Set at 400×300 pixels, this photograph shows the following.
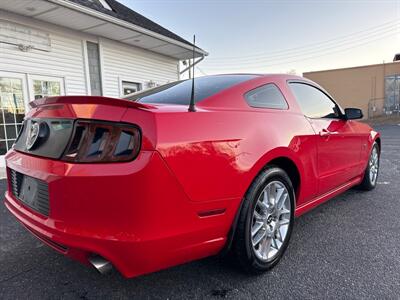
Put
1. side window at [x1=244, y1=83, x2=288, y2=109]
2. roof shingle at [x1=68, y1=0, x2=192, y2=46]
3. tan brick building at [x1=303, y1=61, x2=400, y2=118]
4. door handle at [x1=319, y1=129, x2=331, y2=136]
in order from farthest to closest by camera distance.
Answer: tan brick building at [x1=303, y1=61, x2=400, y2=118] → roof shingle at [x1=68, y1=0, x2=192, y2=46] → door handle at [x1=319, y1=129, x2=331, y2=136] → side window at [x1=244, y1=83, x2=288, y2=109]

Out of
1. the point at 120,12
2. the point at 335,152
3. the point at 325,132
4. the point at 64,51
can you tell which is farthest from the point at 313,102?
the point at 120,12

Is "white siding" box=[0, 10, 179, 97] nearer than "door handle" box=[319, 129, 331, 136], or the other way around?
"door handle" box=[319, 129, 331, 136]

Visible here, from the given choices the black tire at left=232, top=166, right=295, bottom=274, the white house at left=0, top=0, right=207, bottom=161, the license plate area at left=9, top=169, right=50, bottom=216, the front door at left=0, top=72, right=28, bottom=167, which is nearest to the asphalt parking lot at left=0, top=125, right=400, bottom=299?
the black tire at left=232, top=166, right=295, bottom=274

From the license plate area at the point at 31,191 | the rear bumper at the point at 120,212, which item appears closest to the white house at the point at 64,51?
the license plate area at the point at 31,191

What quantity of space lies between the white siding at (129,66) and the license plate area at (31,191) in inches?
293

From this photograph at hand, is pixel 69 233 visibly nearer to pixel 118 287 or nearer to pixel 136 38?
pixel 118 287

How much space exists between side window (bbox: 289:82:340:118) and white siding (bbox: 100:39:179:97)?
23.6 ft

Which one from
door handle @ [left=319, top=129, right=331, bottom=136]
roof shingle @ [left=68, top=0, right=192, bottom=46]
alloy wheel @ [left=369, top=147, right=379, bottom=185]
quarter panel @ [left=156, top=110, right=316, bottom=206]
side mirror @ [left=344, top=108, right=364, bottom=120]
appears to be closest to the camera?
quarter panel @ [left=156, top=110, right=316, bottom=206]

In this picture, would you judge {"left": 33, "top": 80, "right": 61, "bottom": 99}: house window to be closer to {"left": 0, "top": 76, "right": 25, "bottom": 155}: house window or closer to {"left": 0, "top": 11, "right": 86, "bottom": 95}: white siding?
{"left": 0, "top": 11, "right": 86, "bottom": 95}: white siding

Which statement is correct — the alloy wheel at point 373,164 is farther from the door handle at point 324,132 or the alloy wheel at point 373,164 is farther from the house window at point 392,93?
the house window at point 392,93

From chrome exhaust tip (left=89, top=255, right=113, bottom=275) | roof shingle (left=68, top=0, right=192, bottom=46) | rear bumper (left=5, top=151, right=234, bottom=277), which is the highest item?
roof shingle (left=68, top=0, right=192, bottom=46)

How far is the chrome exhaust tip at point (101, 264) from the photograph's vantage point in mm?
1613

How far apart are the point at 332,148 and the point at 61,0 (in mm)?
6140

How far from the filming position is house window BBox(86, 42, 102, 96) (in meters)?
8.73
